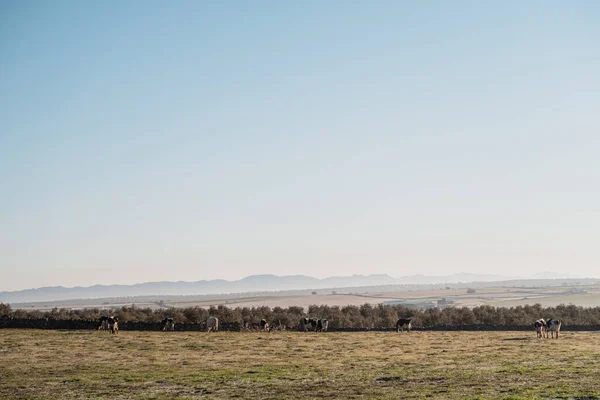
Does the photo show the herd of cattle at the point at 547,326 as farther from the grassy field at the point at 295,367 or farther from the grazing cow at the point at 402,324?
the grazing cow at the point at 402,324

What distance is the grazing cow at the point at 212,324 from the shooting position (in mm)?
54062

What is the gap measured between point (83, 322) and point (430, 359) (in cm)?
3688

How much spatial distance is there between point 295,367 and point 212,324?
88.4 ft

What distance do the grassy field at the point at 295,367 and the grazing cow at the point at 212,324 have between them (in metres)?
6.82

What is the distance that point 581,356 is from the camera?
30734 mm

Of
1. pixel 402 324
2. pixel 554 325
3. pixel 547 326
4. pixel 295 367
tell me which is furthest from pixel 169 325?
pixel 554 325

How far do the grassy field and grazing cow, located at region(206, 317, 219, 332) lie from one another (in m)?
6.82

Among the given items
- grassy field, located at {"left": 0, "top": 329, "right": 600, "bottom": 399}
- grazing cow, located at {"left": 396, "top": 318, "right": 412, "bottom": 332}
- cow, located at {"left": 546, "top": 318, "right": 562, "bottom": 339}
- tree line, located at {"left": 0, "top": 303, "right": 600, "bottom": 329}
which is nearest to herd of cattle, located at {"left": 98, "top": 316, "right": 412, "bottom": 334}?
grazing cow, located at {"left": 396, "top": 318, "right": 412, "bottom": 332}

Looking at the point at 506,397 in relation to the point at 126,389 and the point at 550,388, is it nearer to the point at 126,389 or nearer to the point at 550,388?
the point at 550,388

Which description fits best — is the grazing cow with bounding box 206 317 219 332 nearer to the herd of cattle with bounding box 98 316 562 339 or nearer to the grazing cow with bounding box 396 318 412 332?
the herd of cattle with bounding box 98 316 562 339

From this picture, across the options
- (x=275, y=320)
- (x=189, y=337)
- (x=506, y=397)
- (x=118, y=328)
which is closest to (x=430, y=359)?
(x=506, y=397)

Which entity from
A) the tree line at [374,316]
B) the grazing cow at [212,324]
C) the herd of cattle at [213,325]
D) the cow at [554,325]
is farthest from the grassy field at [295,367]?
the tree line at [374,316]

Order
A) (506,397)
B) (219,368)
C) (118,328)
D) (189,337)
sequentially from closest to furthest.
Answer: (506,397), (219,368), (189,337), (118,328)

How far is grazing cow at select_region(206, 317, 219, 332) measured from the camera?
54.1m
